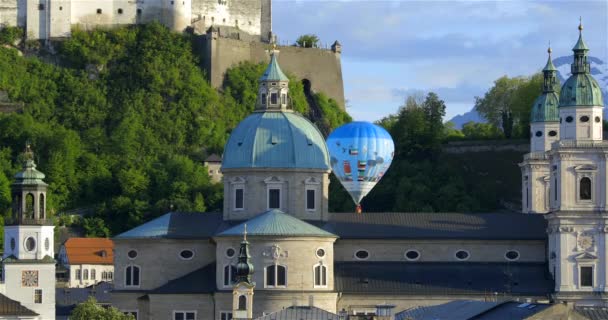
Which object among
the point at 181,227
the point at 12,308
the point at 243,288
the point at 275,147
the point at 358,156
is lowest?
the point at 12,308

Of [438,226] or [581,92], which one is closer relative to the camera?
[581,92]

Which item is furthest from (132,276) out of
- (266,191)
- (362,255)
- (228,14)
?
(228,14)

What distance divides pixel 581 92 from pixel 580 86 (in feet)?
1.32

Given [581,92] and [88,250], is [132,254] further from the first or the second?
[88,250]

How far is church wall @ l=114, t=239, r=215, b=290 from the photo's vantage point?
120m

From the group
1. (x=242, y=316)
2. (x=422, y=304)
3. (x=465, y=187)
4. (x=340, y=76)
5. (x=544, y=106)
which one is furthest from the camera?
(x=340, y=76)

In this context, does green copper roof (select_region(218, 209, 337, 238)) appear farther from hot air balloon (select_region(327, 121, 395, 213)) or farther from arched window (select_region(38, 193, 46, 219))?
hot air balloon (select_region(327, 121, 395, 213))

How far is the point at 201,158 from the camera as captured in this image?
168 m

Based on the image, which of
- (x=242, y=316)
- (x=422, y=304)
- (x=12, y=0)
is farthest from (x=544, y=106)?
(x=12, y=0)

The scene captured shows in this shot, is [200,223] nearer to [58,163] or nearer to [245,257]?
[245,257]

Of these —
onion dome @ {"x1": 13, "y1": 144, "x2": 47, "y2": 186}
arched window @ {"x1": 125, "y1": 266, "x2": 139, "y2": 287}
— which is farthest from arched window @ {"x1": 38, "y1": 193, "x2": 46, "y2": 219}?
A: arched window @ {"x1": 125, "y1": 266, "x2": 139, "y2": 287}

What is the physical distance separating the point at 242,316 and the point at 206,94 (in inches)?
2493

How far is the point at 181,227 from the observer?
12138 cm

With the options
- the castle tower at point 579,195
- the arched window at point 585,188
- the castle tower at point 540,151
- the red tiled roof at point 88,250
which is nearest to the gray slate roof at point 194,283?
the castle tower at point 579,195
